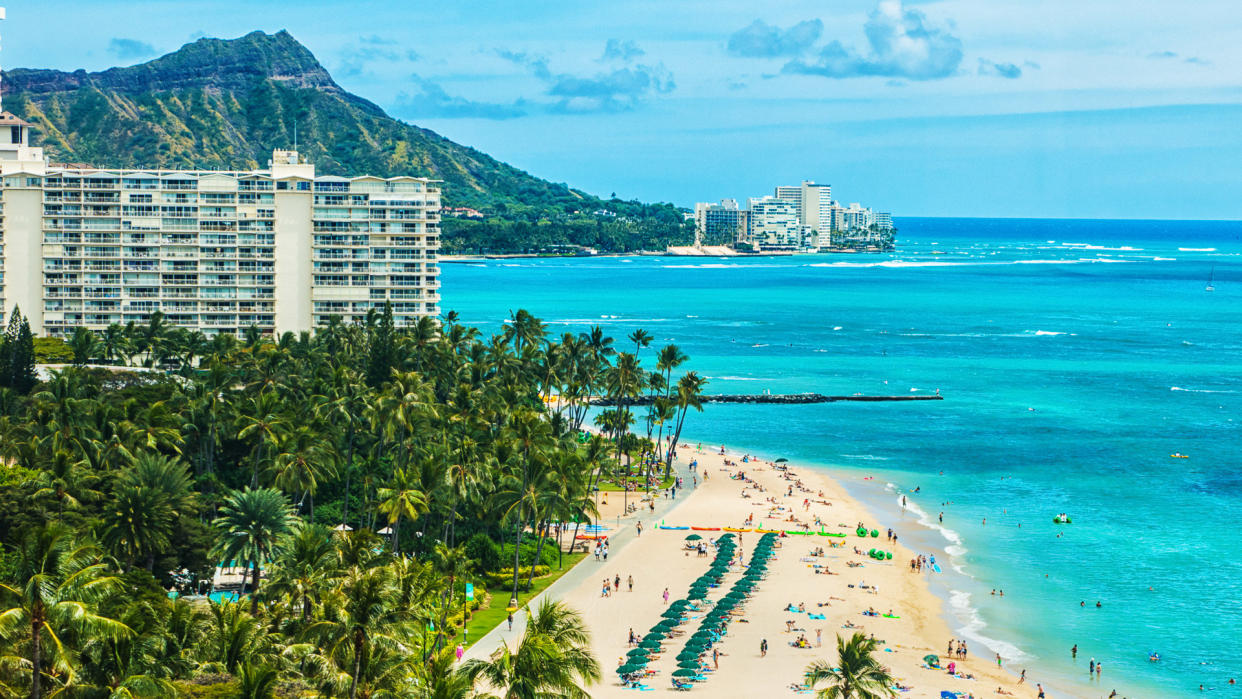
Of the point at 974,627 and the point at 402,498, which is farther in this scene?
the point at 974,627

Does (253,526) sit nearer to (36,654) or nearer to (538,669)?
(36,654)

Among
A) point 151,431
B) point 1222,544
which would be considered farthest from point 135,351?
point 1222,544

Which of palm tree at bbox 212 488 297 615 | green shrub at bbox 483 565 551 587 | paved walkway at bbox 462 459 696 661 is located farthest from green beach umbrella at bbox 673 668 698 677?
palm tree at bbox 212 488 297 615

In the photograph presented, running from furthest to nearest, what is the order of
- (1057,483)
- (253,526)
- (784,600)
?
(1057,483)
(784,600)
(253,526)

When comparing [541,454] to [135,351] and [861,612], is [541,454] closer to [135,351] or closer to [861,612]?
[861,612]

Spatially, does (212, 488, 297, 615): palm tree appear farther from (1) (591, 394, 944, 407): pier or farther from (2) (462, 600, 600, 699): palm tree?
(1) (591, 394, 944, 407): pier

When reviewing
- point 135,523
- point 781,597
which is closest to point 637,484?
point 781,597
